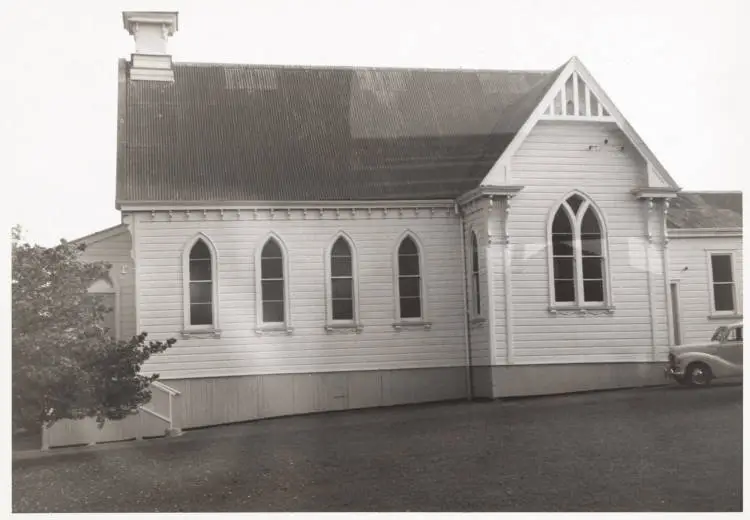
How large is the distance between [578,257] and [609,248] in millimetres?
543

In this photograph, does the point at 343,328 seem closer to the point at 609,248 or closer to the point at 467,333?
the point at 467,333

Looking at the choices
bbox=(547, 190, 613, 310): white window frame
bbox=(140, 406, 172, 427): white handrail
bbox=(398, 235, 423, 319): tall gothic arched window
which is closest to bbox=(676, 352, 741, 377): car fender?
bbox=(547, 190, 613, 310): white window frame

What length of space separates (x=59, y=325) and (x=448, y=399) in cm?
645

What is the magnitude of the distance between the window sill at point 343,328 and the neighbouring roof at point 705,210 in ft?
18.1

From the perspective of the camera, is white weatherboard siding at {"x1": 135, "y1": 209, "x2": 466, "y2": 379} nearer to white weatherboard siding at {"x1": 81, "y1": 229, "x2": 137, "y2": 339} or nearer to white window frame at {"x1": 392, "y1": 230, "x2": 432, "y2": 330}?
white window frame at {"x1": 392, "y1": 230, "x2": 432, "y2": 330}

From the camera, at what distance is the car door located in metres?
14.2

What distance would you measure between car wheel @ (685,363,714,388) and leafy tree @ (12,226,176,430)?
827 centimetres

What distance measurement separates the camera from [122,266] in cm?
1593

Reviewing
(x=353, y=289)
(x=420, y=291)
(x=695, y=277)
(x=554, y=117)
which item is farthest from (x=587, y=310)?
(x=353, y=289)

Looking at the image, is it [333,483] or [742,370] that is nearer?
[333,483]

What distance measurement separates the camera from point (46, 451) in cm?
1371

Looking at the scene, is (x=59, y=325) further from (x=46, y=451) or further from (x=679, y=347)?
(x=679, y=347)

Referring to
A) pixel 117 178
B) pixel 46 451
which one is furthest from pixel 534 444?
pixel 117 178
